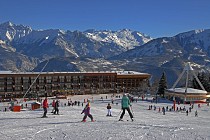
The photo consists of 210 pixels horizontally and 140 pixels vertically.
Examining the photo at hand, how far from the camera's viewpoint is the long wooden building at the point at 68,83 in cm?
10894

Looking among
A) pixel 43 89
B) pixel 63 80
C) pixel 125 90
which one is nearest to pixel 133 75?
pixel 125 90

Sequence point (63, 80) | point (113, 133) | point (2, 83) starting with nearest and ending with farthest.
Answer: point (113, 133), point (2, 83), point (63, 80)

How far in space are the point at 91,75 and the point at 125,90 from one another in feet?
45.4

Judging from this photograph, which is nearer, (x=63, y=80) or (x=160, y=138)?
(x=160, y=138)

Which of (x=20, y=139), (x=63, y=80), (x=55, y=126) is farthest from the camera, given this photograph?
(x=63, y=80)

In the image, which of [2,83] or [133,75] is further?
[133,75]

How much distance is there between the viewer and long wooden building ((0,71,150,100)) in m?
109

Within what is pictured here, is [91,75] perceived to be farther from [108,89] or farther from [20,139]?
[20,139]

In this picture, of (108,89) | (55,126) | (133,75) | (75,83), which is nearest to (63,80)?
(75,83)

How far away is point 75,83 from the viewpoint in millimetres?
119938

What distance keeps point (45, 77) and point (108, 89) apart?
23840mm

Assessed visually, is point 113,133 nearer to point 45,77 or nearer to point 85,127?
point 85,127

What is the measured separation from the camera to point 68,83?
389 feet

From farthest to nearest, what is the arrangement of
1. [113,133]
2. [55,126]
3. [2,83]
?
[2,83]
[55,126]
[113,133]
